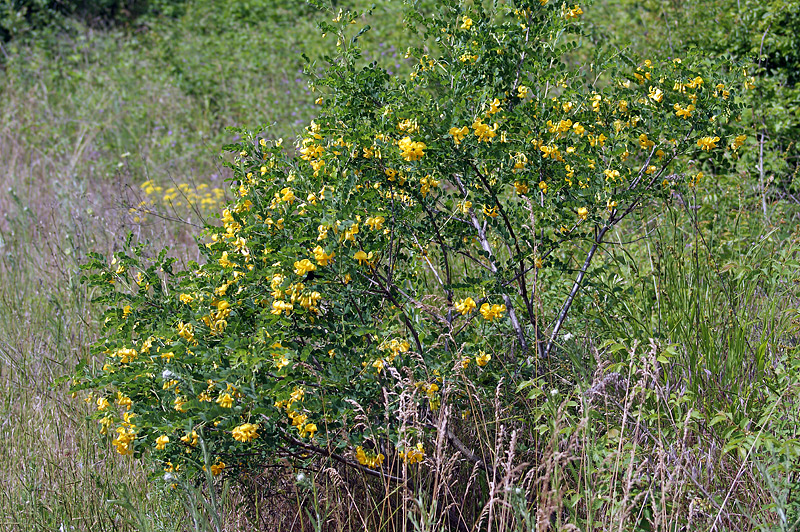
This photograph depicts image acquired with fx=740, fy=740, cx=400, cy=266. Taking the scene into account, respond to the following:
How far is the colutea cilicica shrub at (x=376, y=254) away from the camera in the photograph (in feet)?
6.40

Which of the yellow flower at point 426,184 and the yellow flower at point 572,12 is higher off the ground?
the yellow flower at point 572,12

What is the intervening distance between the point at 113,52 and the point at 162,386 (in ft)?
26.3

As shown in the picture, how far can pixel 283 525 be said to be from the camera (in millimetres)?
2312

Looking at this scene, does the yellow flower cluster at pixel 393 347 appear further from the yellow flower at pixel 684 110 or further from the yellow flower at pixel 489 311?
the yellow flower at pixel 684 110

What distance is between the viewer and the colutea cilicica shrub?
1951 mm

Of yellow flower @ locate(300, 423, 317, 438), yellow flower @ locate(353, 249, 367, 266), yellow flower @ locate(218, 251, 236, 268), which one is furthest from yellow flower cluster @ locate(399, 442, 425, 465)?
yellow flower @ locate(218, 251, 236, 268)

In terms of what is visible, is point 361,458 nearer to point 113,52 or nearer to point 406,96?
point 406,96

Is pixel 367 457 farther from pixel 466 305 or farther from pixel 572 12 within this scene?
pixel 572 12

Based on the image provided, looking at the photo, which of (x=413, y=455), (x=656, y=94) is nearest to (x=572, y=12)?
(x=656, y=94)

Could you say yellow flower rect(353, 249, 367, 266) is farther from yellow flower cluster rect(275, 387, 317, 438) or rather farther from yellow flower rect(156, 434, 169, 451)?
yellow flower rect(156, 434, 169, 451)

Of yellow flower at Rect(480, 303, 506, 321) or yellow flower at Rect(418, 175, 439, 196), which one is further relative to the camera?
yellow flower at Rect(418, 175, 439, 196)

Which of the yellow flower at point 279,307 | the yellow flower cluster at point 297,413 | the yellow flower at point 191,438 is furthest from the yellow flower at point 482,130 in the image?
the yellow flower at point 191,438

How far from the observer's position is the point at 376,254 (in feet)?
6.85

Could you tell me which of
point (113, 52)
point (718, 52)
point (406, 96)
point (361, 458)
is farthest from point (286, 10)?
point (361, 458)
